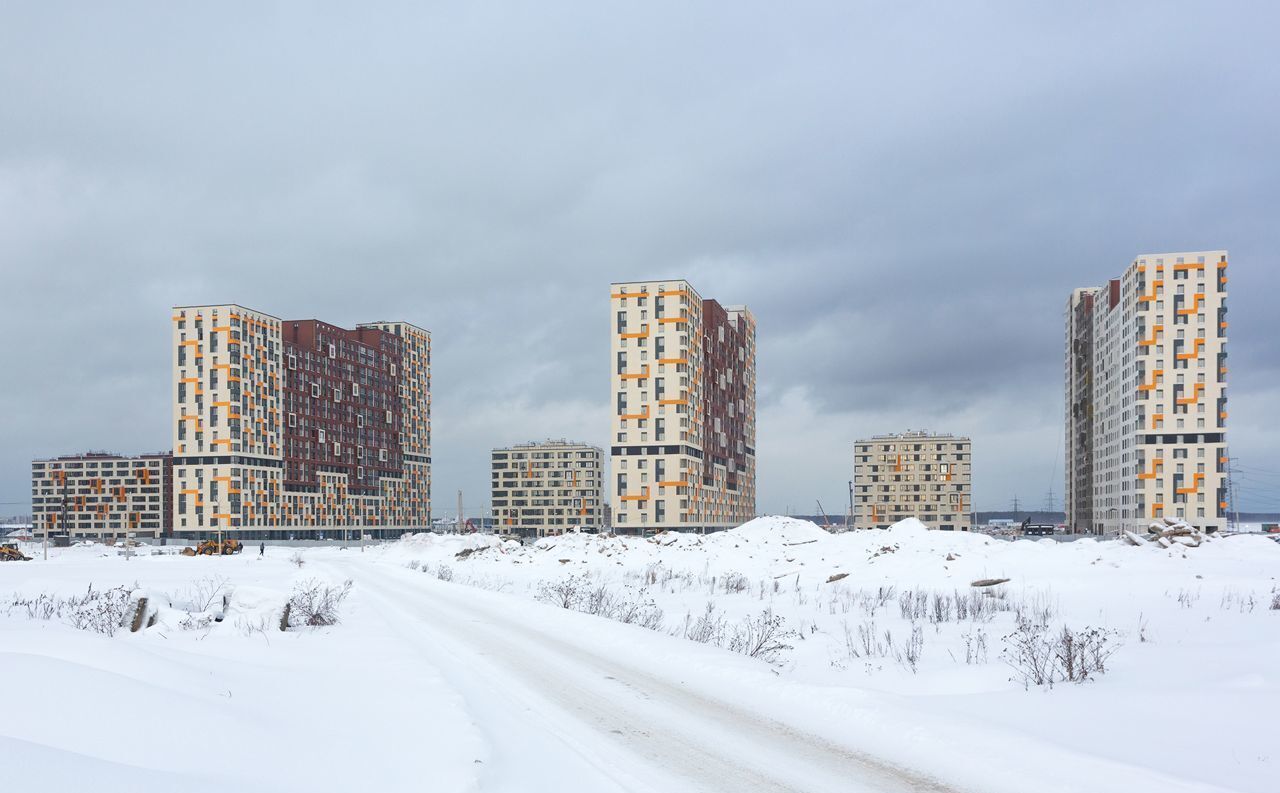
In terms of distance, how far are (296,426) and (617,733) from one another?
5543 inches

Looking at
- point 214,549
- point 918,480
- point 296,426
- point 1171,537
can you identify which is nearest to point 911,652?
point 1171,537

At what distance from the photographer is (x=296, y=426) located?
5517 inches

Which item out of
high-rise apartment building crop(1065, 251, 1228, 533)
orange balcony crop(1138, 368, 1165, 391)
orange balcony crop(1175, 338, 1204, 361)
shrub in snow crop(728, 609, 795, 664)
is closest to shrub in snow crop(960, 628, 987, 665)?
shrub in snow crop(728, 609, 795, 664)

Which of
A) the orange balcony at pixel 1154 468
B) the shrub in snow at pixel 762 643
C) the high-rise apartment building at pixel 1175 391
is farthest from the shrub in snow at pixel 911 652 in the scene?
the orange balcony at pixel 1154 468

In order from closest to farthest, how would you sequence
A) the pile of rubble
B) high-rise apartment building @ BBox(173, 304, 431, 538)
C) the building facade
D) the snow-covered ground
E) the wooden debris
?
the snow-covered ground
the wooden debris
the pile of rubble
high-rise apartment building @ BBox(173, 304, 431, 538)
the building facade

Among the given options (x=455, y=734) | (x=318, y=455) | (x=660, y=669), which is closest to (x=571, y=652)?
(x=660, y=669)

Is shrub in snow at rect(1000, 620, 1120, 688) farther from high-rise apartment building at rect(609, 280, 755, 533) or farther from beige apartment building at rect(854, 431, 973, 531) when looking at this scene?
beige apartment building at rect(854, 431, 973, 531)

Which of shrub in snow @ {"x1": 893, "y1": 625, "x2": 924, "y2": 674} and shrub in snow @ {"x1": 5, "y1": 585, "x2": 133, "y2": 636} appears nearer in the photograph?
shrub in snow @ {"x1": 893, "y1": 625, "x2": 924, "y2": 674}

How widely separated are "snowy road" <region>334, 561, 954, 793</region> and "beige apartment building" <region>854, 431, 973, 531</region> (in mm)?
169948

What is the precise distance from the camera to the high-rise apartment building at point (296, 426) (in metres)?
125

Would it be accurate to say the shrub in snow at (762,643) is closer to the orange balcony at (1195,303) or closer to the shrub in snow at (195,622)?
the shrub in snow at (195,622)

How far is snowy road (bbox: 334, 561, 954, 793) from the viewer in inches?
322

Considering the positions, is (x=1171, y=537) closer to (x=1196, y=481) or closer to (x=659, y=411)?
(x=659, y=411)

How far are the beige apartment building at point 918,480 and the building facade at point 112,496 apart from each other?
5945 inches
